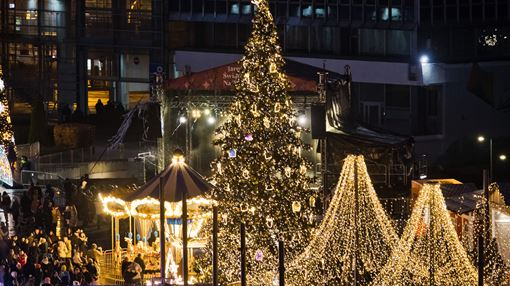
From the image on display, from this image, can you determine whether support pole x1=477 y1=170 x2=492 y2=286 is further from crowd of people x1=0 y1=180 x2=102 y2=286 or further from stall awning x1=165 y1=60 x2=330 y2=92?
stall awning x1=165 y1=60 x2=330 y2=92

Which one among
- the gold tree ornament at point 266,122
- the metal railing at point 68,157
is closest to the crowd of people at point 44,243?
the gold tree ornament at point 266,122

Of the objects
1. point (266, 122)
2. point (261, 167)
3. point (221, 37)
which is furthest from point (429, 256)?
point (221, 37)

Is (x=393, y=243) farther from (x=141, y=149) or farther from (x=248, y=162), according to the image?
→ (x=141, y=149)

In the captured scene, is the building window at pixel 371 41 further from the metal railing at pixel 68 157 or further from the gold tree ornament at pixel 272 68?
the gold tree ornament at pixel 272 68

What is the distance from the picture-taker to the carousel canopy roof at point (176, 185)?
99.6 ft

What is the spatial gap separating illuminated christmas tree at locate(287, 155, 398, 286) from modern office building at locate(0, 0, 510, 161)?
27.9 m

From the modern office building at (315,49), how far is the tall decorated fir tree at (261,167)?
2743cm

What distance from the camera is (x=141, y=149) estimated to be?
47.6 metres

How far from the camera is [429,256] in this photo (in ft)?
76.9

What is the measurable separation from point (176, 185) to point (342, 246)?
5.53 meters

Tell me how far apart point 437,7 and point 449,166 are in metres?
8.04

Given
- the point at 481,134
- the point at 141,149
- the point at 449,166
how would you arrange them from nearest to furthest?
the point at 141,149, the point at 449,166, the point at 481,134

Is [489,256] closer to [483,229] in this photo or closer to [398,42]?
[483,229]

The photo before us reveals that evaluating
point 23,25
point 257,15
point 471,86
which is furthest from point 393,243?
point 23,25
